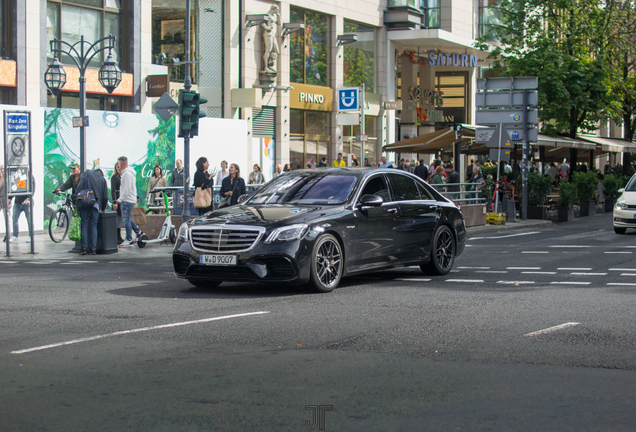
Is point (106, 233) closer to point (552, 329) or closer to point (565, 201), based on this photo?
point (552, 329)

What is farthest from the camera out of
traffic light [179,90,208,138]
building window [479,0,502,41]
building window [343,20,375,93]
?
building window [479,0,502,41]

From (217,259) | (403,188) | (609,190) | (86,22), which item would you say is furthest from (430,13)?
(217,259)

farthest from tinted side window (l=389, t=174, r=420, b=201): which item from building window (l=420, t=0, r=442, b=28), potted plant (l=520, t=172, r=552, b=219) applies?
building window (l=420, t=0, r=442, b=28)

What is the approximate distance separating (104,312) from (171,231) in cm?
1010

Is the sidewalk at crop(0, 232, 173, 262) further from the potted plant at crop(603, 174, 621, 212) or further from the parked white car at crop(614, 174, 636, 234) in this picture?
the potted plant at crop(603, 174, 621, 212)

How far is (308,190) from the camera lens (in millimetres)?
10977

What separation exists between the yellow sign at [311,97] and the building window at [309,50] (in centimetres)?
41

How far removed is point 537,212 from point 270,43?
13.6 m

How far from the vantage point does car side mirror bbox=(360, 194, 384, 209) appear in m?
10.7

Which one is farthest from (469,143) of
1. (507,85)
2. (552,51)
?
(552,51)

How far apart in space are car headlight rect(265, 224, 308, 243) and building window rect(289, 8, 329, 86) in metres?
28.1

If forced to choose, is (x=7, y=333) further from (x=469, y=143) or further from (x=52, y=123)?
(x=469, y=143)

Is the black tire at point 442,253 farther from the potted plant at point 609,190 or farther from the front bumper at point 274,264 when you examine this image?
the potted plant at point 609,190

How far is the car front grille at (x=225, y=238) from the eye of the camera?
9664 mm
